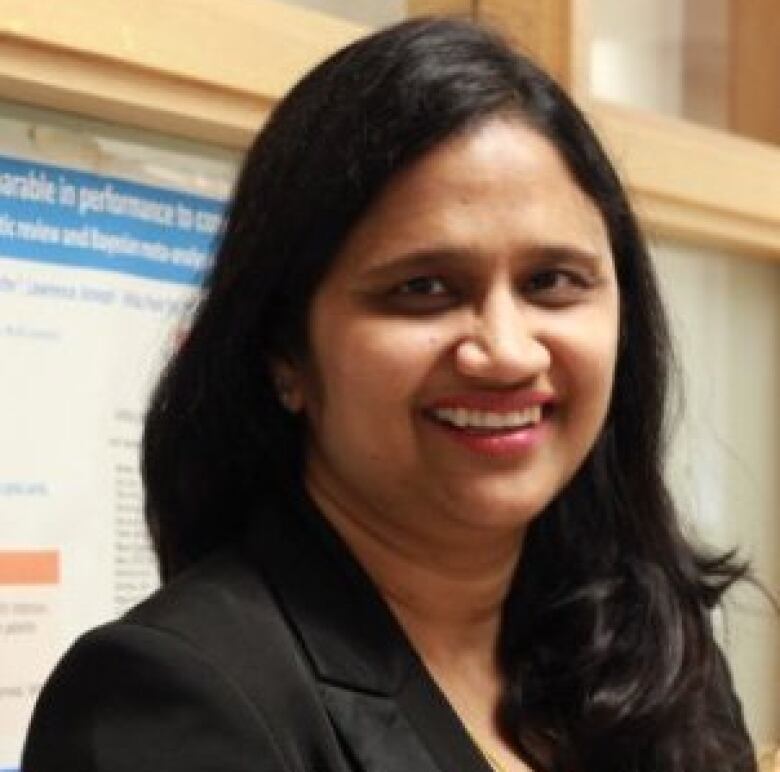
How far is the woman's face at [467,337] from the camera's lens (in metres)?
1.06

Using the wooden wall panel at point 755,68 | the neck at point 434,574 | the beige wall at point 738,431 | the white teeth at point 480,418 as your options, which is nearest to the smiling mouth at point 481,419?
the white teeth at point 480,418

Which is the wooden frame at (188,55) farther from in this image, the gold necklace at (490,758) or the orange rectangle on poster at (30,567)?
the gold necklace at (490,758)

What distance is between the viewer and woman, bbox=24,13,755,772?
98 centimetres

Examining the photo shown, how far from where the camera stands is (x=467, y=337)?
1.05 meters

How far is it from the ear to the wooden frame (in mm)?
375

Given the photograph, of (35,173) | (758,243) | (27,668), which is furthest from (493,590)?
(758,243)

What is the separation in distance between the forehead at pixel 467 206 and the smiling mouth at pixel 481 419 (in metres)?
0.11

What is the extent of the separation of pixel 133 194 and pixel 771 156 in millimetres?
1066

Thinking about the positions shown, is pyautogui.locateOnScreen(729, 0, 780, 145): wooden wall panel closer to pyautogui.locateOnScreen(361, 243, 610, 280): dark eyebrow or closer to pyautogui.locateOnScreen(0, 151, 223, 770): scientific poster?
pyautogui.locateOnScreen(0, 151, 223, 770): scientific poster

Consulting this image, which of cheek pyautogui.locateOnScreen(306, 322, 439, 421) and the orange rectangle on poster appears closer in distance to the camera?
cheek pyautogui.locateOnScreen(306, 322, 439, 421)

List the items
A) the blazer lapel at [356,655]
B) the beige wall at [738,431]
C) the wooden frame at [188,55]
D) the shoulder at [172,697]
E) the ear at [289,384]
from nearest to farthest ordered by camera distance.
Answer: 1. the shoulder at [172,697]
2. the blazer lapel at [356,655]
3. the ear at [289,384]
4. the wooden frame at [188,55]
5. the beige wall at [738,431]

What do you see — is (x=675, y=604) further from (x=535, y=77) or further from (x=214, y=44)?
(x=214, y=44)

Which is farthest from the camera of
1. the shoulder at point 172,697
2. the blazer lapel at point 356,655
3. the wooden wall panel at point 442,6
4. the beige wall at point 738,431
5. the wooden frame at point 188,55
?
the beige wall at point 738,431

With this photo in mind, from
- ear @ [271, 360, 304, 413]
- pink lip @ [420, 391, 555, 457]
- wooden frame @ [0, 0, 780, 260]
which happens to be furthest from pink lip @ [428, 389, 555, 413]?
wooden frame @ [0, 0, 780, 260]
